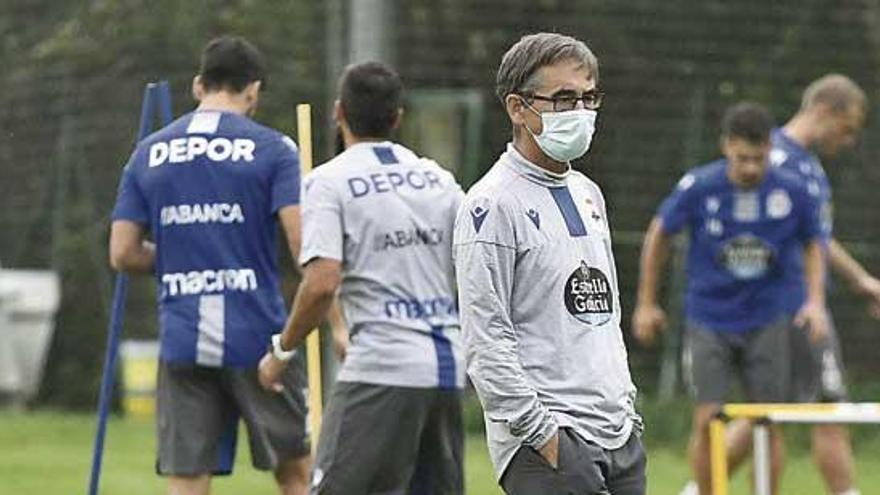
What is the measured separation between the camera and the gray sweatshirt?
5.89 metres

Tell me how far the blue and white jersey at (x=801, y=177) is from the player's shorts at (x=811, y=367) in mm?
163

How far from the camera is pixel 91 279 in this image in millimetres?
18078

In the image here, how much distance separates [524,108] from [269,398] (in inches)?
98.2

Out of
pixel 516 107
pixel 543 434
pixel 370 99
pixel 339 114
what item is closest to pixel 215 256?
pixel 339 114

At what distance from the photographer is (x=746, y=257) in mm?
10805

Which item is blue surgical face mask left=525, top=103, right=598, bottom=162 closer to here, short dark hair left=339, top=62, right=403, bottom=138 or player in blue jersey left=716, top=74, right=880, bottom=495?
short dark hair left=339, top=62, right=403, bottom=138

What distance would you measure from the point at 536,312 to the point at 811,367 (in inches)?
205

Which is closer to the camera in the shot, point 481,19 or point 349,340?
point 349,340

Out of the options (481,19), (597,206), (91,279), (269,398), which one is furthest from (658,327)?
(91,279)

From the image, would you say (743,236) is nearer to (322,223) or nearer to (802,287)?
(802,287)

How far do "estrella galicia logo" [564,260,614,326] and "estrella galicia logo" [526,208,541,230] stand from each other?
0.15 m

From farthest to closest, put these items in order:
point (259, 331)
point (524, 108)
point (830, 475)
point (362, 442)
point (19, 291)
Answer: point (19, 291) < point (830, 475) < point (259, 331) < point (362, 442) < point (524, 108)

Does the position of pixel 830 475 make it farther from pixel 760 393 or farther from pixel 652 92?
pixel 652 92

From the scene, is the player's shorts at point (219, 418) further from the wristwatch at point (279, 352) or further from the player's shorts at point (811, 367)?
the player's shorts at point (811, 367)
